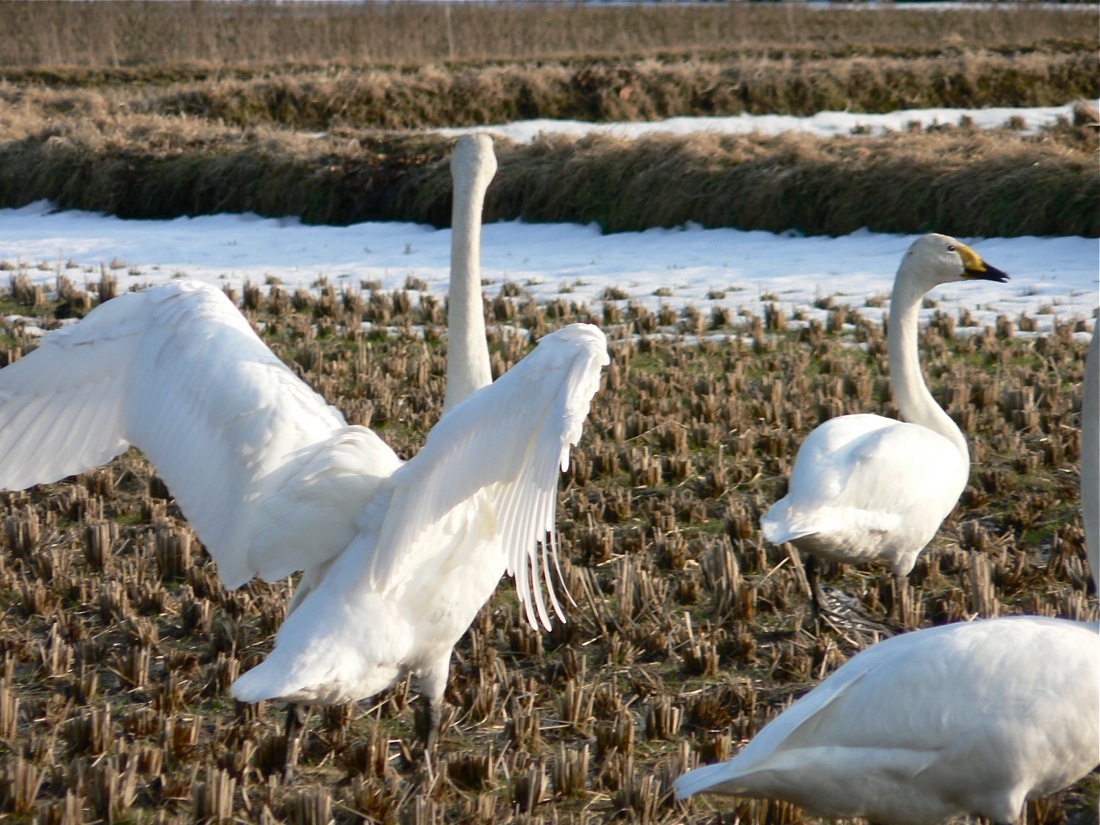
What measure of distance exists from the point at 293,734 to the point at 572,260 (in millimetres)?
10010

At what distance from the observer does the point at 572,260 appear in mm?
13359

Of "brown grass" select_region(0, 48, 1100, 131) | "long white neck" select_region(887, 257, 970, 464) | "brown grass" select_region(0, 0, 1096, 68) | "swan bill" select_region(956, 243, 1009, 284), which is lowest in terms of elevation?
"long white neck" select_region(887, 257, 970, 464)

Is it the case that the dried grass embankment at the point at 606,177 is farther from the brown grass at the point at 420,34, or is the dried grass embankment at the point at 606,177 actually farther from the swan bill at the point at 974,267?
the brown grass at the point at 420,34

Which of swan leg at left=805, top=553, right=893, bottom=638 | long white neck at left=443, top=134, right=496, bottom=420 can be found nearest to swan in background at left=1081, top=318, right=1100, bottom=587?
swan leg at left=805, top=553, right=893, bottom=638

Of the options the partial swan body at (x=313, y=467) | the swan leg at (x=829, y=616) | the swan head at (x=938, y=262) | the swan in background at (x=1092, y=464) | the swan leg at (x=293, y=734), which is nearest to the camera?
the partial swan body at (x=313, y=467)

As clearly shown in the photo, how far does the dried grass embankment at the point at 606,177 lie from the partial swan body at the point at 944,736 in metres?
10.2

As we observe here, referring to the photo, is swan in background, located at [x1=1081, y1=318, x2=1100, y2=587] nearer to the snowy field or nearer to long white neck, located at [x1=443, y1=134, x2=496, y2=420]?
long white neck, located at [x1=443, y1=134, x2=496, y2=420]

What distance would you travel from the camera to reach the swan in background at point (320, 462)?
125 inches

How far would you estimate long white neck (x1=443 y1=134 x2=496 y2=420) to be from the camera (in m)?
4.05

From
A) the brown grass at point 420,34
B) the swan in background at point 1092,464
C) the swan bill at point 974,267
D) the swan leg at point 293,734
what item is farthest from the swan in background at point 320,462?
the brown grass at point 420,34

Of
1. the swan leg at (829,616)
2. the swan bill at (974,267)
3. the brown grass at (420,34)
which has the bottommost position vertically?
the swan leg at (829,616)

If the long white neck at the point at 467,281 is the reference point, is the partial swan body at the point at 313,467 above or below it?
below

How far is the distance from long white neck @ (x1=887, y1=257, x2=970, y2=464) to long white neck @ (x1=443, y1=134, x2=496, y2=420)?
219cm

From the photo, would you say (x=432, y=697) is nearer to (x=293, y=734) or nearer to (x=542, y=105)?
(x=293, y=734)
